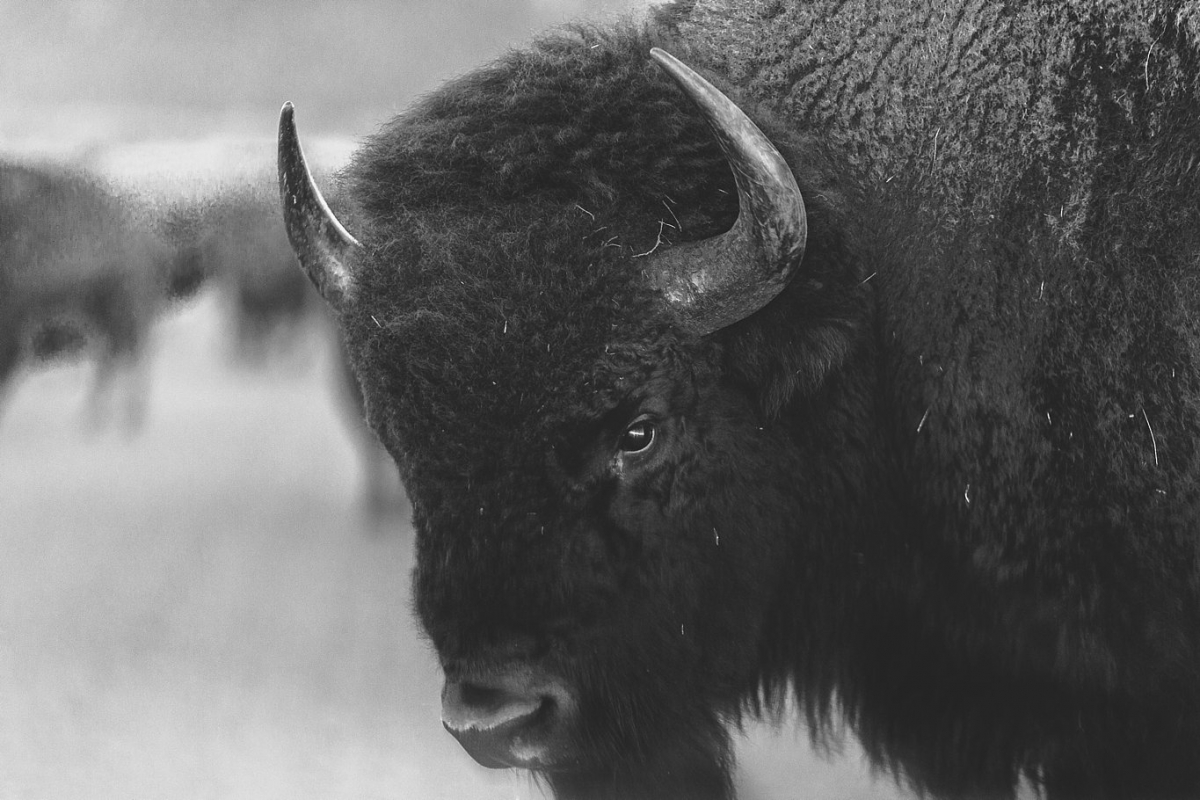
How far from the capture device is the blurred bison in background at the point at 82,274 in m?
2.85

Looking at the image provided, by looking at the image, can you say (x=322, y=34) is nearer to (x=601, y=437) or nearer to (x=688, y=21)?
(x=688, y=21)

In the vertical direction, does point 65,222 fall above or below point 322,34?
below

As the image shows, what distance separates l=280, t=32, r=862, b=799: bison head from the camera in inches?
47.6

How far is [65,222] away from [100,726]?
1414 mm

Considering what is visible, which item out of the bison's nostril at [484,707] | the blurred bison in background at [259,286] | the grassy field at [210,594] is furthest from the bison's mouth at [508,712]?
the blurred bison in background at [259,286]

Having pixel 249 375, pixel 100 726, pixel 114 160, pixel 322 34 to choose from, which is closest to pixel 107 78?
pixel 114 160

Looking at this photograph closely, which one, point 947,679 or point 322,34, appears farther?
point 322,34

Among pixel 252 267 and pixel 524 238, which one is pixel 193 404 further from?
pixel 524 238

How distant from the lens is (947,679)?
1.57 metres

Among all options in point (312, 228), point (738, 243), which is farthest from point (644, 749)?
point (312, 228)

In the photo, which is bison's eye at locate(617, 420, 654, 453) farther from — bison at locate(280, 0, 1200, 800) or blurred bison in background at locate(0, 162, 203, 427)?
blurred bison in background at locate(0, 162, 203, 427)

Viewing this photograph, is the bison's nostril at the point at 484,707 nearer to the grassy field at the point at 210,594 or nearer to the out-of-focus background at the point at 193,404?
the grassy field at the point at 210,594

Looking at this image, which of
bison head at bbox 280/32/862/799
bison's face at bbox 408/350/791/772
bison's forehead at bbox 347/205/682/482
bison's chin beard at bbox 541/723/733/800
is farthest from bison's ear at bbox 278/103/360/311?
bison's chin beard at bbox 541/723/733/800

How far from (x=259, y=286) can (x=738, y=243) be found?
2252 mm
